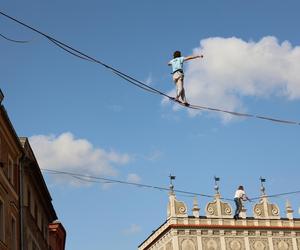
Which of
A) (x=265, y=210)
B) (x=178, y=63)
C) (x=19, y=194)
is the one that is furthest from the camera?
(x=265, y=210)

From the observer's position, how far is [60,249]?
48.0 m

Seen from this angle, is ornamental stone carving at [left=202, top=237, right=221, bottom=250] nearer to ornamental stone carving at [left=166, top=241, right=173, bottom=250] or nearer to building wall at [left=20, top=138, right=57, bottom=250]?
ornamental stone carving at [left=166, top=241, right=173, bottom=250]

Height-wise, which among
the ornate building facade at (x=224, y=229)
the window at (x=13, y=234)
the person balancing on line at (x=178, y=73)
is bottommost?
the window at (x=13, y=234)

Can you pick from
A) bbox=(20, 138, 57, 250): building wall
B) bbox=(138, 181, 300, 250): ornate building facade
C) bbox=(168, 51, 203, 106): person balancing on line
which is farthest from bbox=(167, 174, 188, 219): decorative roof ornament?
bbox=(168, 51, 203, 106): person balancing on line

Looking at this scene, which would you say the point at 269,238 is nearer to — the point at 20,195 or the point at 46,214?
the point at 46,214

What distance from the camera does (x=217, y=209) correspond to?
Result: 230 feet

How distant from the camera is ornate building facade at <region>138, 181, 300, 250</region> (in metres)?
67.7

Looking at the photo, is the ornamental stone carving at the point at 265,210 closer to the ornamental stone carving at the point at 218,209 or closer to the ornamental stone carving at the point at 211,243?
the ornamental stone carving at the point at 218,209

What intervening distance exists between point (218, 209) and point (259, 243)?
537 cm

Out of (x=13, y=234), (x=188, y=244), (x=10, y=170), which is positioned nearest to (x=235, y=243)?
(x=188, y=244)

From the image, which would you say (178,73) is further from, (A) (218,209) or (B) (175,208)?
(A) (218,209)

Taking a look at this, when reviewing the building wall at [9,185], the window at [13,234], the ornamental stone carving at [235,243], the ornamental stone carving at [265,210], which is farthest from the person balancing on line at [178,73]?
the ornamental stone carving at [265,210]

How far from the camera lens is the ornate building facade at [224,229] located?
222 ft

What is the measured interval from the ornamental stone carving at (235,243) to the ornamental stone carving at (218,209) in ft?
8.07
